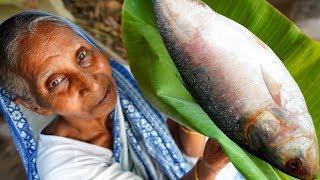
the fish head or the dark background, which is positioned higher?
the fish head

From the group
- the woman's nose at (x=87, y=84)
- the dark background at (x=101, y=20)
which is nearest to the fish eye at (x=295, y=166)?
the woman's nose at (x=87, y=84)

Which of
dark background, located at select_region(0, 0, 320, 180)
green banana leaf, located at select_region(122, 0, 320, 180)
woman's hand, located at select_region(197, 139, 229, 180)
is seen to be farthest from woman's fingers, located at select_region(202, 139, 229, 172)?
dark background, located at select_region(0, 0, 320, 180)

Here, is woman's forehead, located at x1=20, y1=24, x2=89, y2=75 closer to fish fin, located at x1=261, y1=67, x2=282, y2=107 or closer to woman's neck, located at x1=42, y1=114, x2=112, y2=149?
woman's neck, located at x1=42, y1=114, x2=112, y2=149

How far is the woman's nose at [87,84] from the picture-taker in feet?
3.49

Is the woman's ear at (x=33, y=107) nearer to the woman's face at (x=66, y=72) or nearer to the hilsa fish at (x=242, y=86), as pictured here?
the woman's face at (x=66, y=72)

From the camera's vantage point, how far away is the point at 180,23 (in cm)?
60

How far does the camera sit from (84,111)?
43.7 inches

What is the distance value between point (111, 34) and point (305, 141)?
2.02m

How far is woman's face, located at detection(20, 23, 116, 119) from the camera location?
1055mm

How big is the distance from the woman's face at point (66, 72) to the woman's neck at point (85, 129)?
0.15 m

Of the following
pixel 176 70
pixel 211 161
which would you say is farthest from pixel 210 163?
pixel 176 70

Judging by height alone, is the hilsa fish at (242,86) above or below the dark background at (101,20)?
above

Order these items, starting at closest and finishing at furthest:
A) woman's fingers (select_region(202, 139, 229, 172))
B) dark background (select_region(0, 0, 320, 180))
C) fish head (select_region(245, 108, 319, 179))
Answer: fish head (select_region(245, 108, 319, 179)) < woman's fingers (select_region(202, 139, 229, 172)) < dark background (select_region(0, 0, 320, 180))

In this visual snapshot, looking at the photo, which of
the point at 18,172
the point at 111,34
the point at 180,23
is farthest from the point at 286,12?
the point at 180,23
